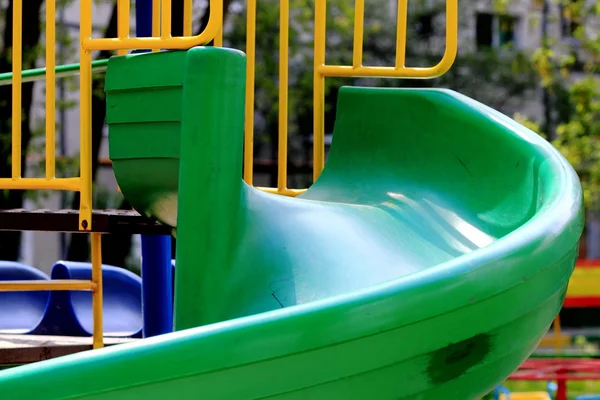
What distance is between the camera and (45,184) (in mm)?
2477

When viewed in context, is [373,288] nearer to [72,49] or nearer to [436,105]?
[436,105]

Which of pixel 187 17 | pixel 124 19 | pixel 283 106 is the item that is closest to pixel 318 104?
pixel 283 106

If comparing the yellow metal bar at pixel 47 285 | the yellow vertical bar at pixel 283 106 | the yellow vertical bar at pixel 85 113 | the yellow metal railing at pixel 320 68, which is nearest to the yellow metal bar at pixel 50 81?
the yellow vertical bar at pixel 85 113

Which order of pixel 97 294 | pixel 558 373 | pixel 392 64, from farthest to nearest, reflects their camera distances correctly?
1. pixel 392 64
2. pixel 558 373
3. pixel 97 294

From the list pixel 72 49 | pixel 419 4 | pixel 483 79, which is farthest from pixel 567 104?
pixel 72 49

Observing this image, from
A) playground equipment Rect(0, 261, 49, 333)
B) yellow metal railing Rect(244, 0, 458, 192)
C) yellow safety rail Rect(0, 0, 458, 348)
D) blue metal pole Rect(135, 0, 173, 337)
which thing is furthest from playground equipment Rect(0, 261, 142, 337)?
yellow metal railing Rect(244, 0, 458, 192)

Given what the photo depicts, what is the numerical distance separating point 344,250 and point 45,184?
0.88 m

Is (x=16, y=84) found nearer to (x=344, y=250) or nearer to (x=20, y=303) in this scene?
(x=344, y=250)

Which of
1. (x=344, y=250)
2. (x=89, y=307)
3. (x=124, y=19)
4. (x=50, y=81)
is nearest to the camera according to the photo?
(x=344, y=250)

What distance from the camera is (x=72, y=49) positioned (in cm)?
1122

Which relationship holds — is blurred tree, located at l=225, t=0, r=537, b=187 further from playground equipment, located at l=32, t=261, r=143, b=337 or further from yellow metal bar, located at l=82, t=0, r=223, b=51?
yellow metal bar, located at l=82, t=0, r=223, b=51

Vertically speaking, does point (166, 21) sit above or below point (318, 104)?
above

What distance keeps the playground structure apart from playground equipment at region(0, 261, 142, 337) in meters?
1.86

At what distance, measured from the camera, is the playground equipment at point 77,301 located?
4.45 metres
